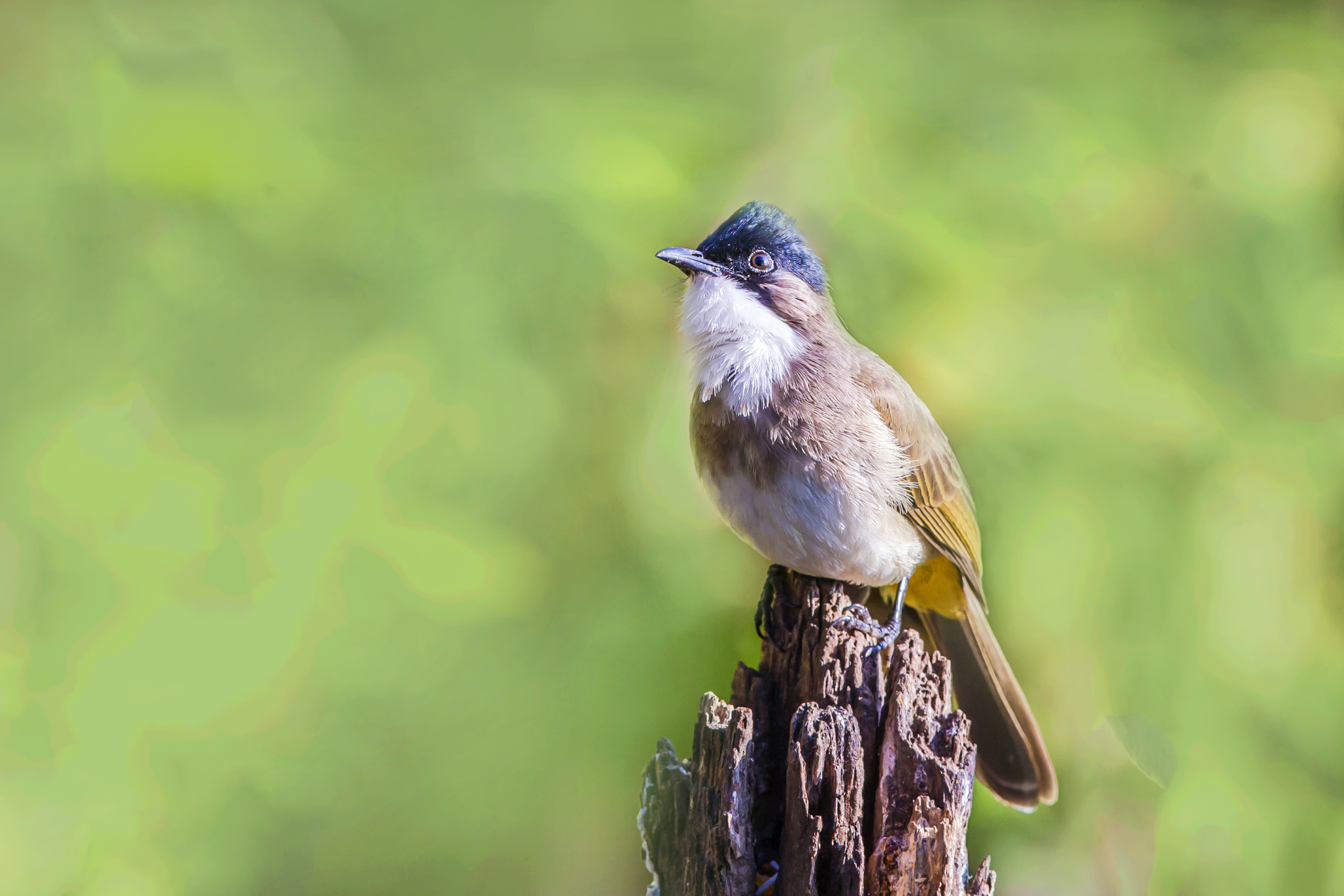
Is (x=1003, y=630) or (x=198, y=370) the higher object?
(x=198, y=370)

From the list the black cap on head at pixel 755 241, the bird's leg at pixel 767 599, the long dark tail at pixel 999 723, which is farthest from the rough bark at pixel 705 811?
the black cap on head at pixel 755 241

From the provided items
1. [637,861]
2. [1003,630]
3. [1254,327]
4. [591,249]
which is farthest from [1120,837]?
[591,249]

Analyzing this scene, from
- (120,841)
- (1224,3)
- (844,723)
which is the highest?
(1224,3)

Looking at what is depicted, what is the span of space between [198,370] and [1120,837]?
117 inches

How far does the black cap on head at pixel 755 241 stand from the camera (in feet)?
6.67

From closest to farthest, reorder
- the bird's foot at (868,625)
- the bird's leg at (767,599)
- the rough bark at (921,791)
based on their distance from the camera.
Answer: the rough bark at (921,791), the bird's foot at (868,625), the bird's leg at (767,599)

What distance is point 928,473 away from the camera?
207cm

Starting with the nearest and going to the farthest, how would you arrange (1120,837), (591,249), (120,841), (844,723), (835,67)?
(844,723) → (1120,837) → (120,841) → (591,249) → (835,67)

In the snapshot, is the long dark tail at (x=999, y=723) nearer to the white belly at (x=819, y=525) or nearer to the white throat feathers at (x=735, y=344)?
the white belly at (x=819, y=525)

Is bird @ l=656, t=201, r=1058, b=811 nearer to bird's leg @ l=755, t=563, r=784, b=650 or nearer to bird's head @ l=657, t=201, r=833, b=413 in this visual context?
bird's head @ l=657, t=201, r=833, b=413

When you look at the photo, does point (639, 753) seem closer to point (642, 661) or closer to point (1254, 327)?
point (642, 661)

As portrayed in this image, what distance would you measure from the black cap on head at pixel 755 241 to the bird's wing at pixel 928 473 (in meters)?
0.30

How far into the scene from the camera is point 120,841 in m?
2.54

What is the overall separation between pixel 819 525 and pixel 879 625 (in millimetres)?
282
